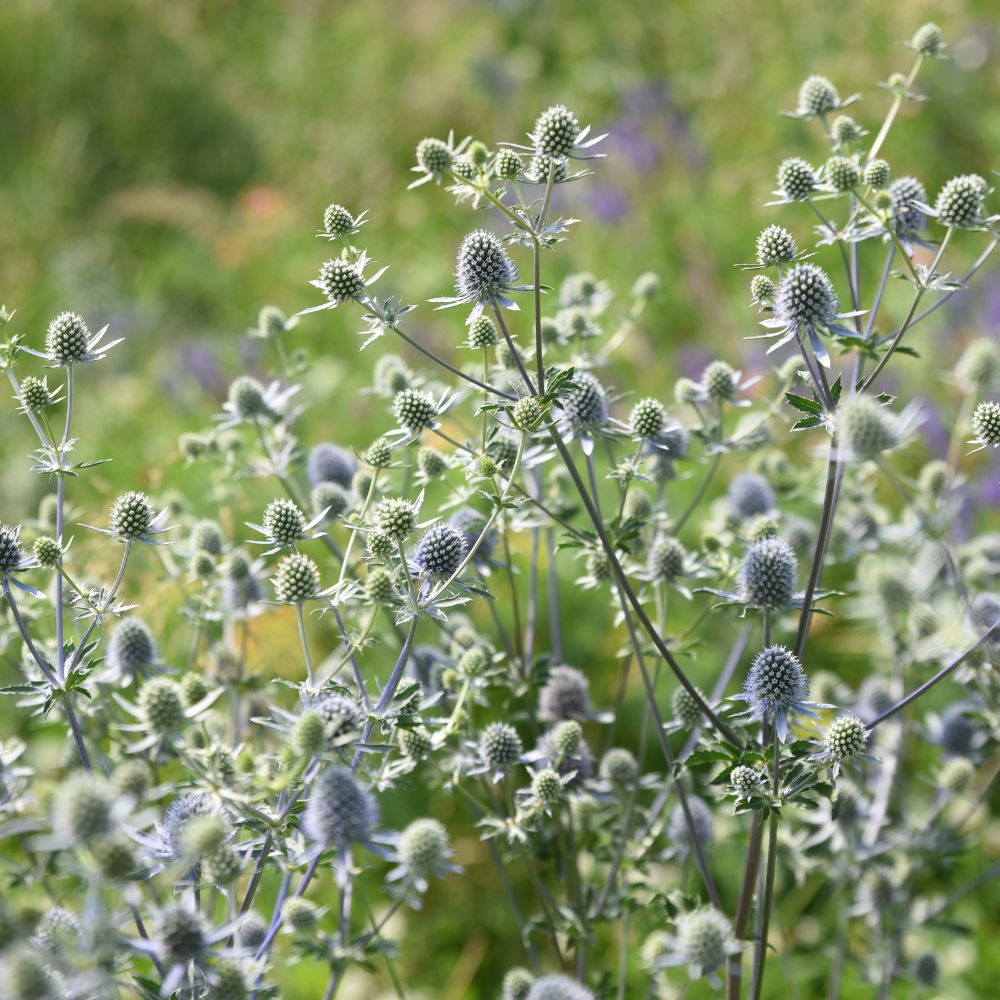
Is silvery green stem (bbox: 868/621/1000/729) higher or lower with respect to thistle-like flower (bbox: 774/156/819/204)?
lower

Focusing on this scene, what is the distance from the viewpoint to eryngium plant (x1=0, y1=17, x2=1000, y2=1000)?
2.00 metres

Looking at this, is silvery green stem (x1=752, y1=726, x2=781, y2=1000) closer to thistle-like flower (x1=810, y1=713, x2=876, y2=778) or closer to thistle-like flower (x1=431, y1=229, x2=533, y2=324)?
thistle-like flower (x1=810, y1=713, x2=876, y2=778)

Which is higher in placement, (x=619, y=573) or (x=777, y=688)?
Answer: (x=619, y=573)

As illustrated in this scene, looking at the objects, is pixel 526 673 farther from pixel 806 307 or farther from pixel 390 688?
pixel 806 307

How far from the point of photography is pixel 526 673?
2.88 metres

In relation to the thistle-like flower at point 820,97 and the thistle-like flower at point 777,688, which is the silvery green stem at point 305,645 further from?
the thistle-like flower at point 820,97

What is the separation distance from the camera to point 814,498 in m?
3.36

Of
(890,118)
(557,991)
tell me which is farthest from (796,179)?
(557,991)

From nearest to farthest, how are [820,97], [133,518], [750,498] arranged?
[133,518] → [820,97] → [750,498]

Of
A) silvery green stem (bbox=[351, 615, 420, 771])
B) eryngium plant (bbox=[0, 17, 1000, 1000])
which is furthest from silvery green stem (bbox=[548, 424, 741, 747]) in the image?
silvery green stem (bbox=[351, 615, 420, 771])

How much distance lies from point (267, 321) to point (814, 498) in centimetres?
175

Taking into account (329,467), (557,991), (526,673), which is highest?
(329,467)

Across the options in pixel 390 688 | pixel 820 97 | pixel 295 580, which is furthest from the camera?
pixel 820 97

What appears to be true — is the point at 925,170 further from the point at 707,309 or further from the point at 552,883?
the point at 552,883
